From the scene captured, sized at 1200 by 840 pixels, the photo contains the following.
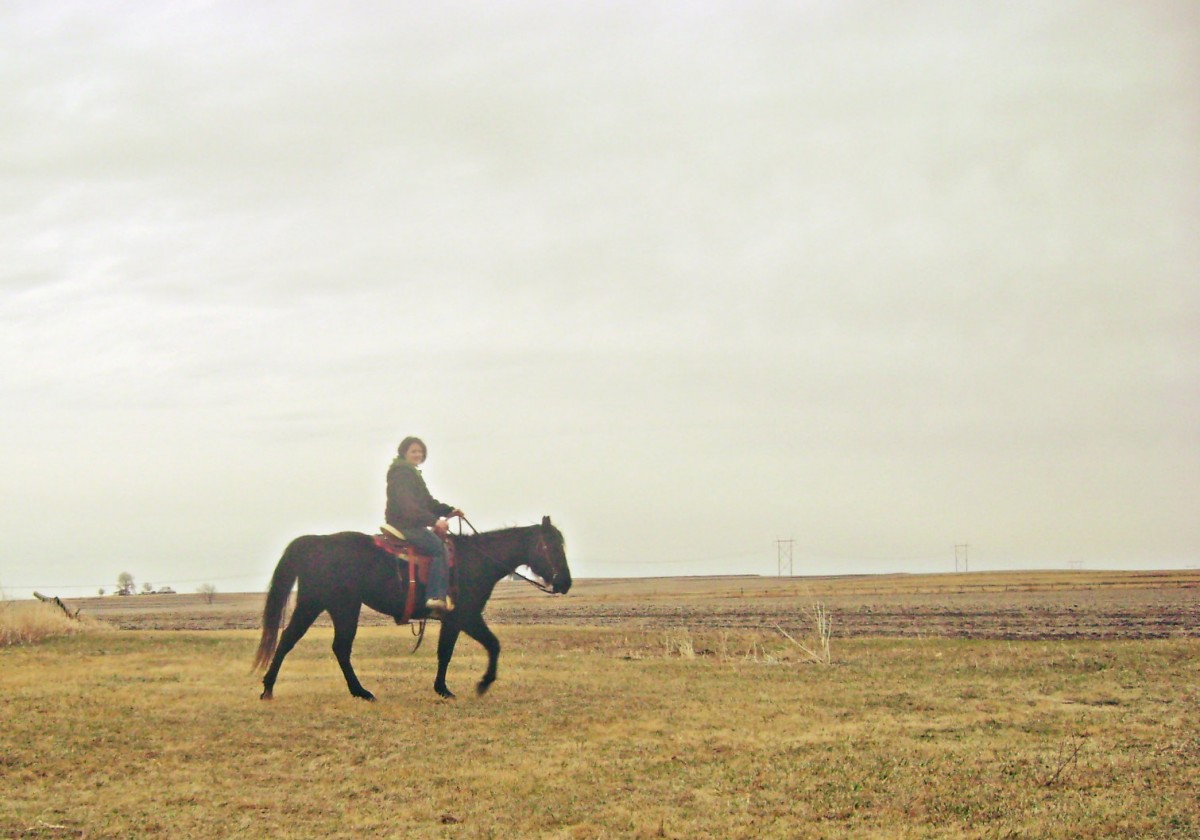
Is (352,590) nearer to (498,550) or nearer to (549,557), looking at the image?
(498,550)

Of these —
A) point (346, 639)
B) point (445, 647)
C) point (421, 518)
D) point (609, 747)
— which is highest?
point (421, 518)

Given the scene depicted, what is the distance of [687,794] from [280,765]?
4.51m

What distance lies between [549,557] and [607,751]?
4.00 meters

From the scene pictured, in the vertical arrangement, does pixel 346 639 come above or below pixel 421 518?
below

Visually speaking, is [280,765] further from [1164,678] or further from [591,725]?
[1164,678]

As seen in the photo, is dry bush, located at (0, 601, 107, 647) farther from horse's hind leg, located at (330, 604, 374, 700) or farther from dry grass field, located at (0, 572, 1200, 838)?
horse's hind leg, located at (330, 604, 374, 700)

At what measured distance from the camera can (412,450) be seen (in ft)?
50.2

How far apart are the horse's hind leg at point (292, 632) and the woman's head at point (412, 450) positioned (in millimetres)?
2485

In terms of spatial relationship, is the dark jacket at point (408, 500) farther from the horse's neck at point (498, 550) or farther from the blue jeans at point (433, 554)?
the horse's neck at point (498, 550)

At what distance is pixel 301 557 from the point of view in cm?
1471

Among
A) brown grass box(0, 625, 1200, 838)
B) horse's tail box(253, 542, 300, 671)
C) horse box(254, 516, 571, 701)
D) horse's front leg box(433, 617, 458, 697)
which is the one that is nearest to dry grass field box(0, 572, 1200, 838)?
brown grass box(0, 625, 1200, 838)

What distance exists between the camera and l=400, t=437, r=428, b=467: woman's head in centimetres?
1529

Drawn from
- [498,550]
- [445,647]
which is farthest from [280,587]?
[498,550]

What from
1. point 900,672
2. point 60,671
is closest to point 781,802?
point 900,672
